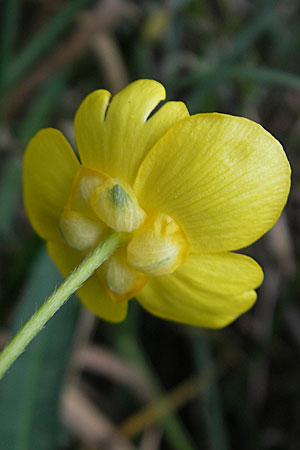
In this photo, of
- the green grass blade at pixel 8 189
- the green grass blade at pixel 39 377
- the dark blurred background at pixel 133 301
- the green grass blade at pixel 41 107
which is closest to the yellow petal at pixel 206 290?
the green grass blade at pixel 39 377

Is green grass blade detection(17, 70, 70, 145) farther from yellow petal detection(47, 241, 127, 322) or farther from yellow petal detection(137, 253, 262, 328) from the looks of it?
yellow petal detection(137, 253, 262, 328)

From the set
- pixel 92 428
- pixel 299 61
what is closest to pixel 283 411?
pixel 92 428

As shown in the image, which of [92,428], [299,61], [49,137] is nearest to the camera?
[49,137]

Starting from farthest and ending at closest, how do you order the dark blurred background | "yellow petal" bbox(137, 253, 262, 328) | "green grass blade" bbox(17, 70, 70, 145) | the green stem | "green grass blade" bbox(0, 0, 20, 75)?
"green grass blade" bbox(17, 70, 70, 145), the dark blurred background, "green grass blade" bbox(0, 0, 20, 75), "yellow petal" bbox(137, 253, 262, 328), the green stem

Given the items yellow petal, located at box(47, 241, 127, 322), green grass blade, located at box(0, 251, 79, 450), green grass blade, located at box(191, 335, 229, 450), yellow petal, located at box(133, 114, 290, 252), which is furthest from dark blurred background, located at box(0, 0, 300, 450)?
yellow petal, located at box(133, 114, 290, 252)

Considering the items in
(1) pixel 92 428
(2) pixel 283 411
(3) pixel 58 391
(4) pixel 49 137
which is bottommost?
(2) pixel 283 411

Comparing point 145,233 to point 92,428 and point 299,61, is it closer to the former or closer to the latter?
point 92,428

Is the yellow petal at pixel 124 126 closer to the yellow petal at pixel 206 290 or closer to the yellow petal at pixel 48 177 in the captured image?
the yellow petal at pixel 48 177
